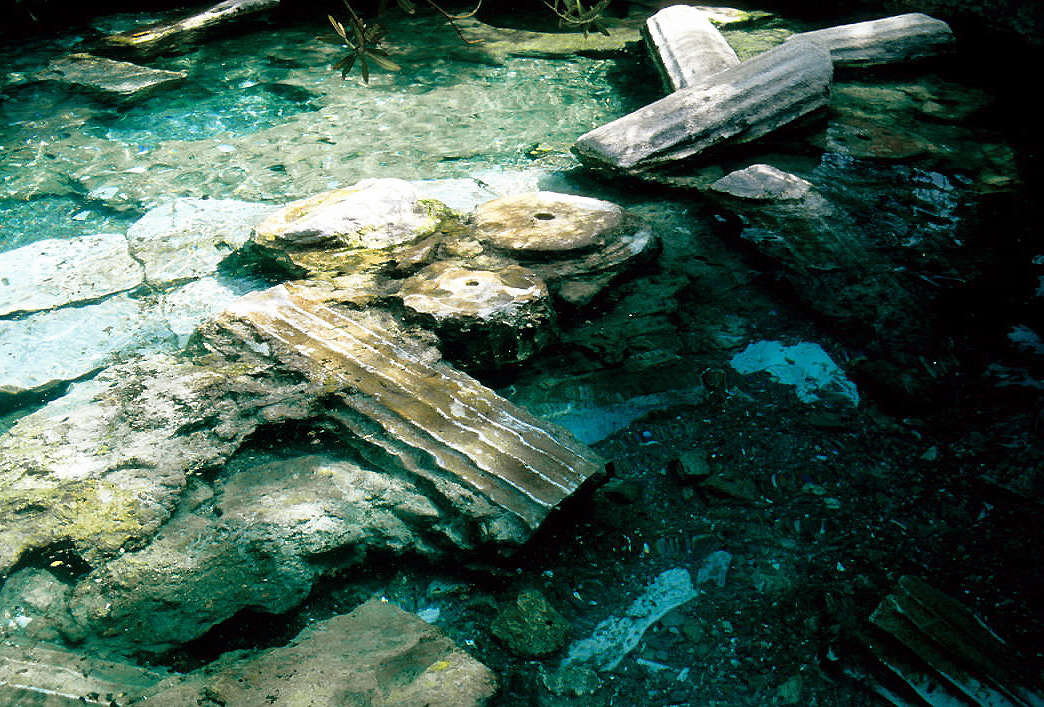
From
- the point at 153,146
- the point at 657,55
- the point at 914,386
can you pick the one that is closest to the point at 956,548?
the point at 914,386

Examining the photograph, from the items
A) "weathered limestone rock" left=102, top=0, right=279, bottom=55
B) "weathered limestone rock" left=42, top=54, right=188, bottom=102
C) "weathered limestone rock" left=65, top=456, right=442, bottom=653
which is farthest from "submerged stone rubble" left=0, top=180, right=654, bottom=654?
"weathered limestone rock" left=102, top=0, right=279, bottom=55

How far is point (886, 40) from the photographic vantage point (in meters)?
5.42

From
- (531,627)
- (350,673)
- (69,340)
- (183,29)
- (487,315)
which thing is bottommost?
(531,627)

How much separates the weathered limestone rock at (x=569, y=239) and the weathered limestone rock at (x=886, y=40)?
2.78 m

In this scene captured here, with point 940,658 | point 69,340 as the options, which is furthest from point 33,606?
point 940,658

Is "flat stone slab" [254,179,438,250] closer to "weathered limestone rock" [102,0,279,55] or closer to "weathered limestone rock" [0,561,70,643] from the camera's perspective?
"weathered limestone rock" [0,561,70,643]

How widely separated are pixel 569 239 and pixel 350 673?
2.05 meters

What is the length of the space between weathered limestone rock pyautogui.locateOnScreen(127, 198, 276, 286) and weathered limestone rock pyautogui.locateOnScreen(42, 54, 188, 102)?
184 cm

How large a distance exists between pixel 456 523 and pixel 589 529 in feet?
1.31

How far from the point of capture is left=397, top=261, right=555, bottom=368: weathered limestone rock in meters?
2.81

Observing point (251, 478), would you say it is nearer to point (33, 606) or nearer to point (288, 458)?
point (288, 458)

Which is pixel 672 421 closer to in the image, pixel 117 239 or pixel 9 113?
pixel 117 239

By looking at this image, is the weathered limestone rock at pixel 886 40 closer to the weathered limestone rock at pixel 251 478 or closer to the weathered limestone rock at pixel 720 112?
the weathered limestone rock at pixel 720 112

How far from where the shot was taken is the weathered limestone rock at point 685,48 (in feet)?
15.9
